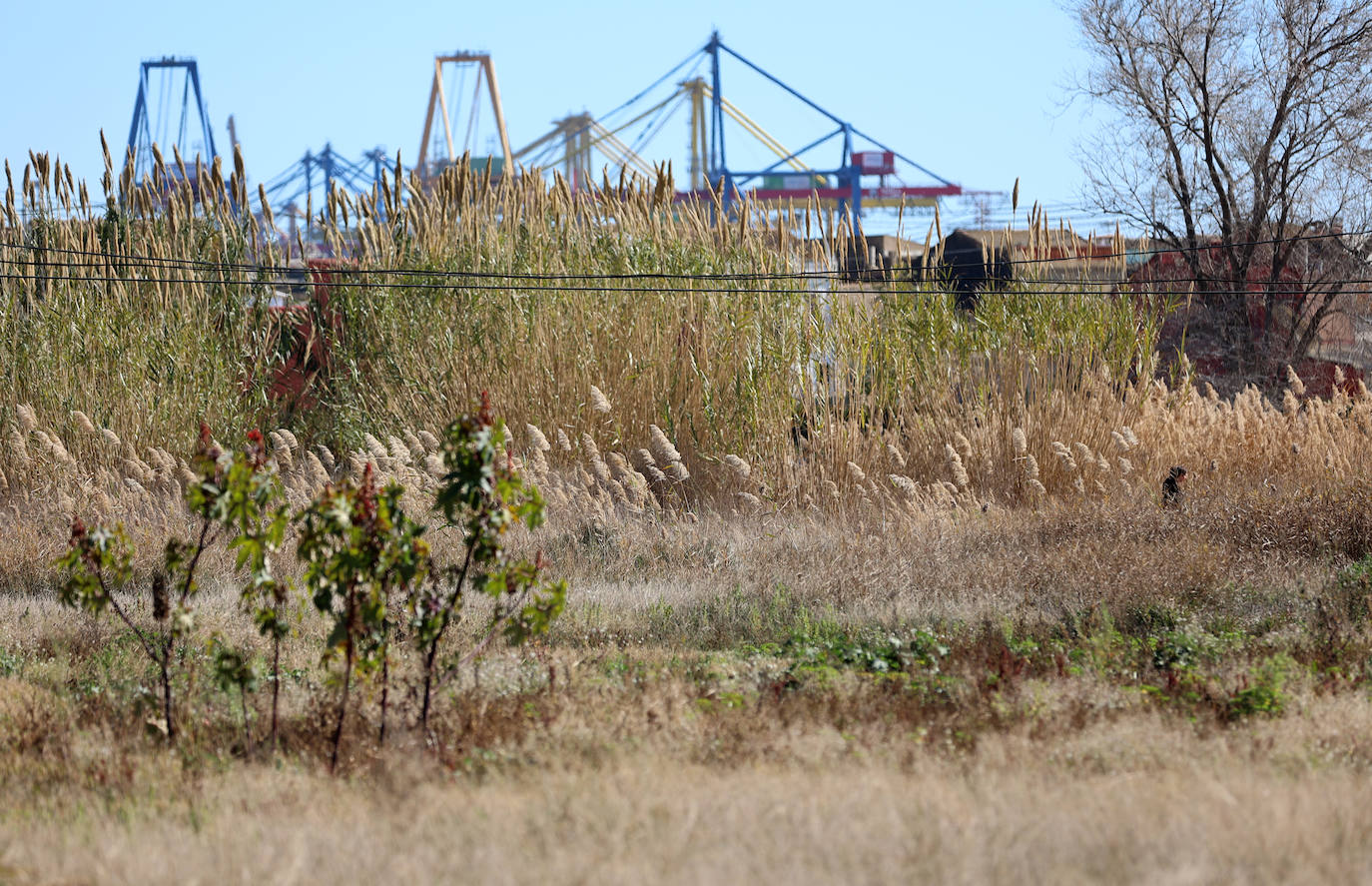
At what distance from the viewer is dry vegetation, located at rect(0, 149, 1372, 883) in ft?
8.29

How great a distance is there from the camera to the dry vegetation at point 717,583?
8.29 feet

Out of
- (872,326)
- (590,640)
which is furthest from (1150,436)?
(590,640)

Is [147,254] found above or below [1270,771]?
above

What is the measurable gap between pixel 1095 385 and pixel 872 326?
1.39 m

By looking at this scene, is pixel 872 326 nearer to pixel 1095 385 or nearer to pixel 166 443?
pixel 1095 385

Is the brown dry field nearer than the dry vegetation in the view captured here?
Yes

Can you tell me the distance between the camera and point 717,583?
213 inches

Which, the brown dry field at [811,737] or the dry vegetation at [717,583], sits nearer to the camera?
the brown dry field at [811,737]

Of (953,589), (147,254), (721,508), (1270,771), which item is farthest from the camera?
(147,254)

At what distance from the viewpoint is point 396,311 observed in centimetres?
758

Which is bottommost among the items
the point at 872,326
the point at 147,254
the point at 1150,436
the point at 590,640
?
the point at 590,640

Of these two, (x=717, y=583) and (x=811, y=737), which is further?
(x=717, y=583)

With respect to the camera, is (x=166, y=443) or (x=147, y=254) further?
(x=147, y=254)

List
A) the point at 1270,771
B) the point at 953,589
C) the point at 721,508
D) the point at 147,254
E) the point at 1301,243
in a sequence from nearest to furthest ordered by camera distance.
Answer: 1. the point at 1270,771
2. the point at 953,589
3. the point at 721,508
4. the point at 147,254
5. the point at 1301,243
